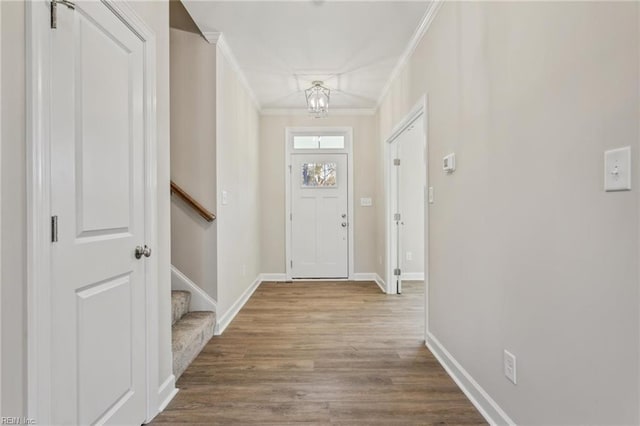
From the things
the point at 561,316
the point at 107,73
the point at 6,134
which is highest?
the point at 107,73

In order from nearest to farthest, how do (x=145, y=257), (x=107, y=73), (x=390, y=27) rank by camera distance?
(x=107, y=73) → (x=145, y=257) → (x=390, y=27)

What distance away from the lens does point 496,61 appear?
5.42 ft

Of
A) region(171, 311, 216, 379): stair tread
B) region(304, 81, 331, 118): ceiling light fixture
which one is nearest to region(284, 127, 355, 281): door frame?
region(304, 81, 331, 118): ceiling light fixture

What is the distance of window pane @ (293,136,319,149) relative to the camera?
520 centimetres

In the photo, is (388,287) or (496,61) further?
(388,287)

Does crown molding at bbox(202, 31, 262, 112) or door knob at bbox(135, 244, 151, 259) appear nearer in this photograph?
door knob at bbox(135, 244, 151, 259)

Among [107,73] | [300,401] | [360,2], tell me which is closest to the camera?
[107,73]

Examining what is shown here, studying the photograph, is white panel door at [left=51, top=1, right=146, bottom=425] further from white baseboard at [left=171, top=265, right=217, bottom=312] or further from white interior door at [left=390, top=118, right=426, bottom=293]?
white interior door at [left=390, top=118, right=426, bottom=293]

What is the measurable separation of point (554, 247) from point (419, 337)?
1.83 metres

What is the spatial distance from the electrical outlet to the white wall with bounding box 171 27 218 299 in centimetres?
221

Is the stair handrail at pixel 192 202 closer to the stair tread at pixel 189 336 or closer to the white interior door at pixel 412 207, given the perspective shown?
the stair tread at pixel 189 336

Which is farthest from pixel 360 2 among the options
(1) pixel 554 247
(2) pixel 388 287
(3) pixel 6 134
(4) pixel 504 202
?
(2) pixel 388 287

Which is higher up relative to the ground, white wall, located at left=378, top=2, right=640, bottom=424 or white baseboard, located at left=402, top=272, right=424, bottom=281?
white wall, located at left=378, top=2, right=640, bottom=424

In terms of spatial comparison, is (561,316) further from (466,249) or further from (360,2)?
(360,2)
